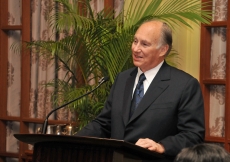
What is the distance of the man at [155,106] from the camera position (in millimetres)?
3098

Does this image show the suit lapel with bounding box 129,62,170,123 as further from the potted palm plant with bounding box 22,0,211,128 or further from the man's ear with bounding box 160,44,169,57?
the potted palm plant with bounding box 22,0,211,128

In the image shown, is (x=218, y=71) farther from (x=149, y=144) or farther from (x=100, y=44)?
(x=149, y=144)

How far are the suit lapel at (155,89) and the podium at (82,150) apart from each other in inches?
19.0

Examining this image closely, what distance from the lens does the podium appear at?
2.57 meters

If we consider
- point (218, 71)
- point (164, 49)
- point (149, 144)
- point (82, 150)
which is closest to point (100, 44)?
point (218, 71)

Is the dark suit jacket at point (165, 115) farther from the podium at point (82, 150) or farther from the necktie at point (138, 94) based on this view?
the podium at point (82, 150)

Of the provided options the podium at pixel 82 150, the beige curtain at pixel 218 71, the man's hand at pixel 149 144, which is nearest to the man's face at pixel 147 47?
the man's hand at pixel 149 144

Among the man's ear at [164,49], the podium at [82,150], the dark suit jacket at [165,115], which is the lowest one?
the podium at [82,150]

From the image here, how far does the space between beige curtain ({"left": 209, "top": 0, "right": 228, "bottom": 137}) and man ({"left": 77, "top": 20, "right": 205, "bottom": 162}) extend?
53.6 inches

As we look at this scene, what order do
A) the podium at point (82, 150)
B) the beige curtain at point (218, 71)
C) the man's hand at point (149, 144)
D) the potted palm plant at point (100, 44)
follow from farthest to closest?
the beige curtain at point (218, 71), the potted palm plant at point (100, 44), the man's hand at point (149, 144), the podium at point (82, 150)

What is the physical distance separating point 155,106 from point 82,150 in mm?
676

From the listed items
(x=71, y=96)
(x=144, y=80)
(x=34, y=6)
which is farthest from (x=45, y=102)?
(x=144, y=80)

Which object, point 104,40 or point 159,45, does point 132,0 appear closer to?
point 104,40

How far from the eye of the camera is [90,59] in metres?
4.61
